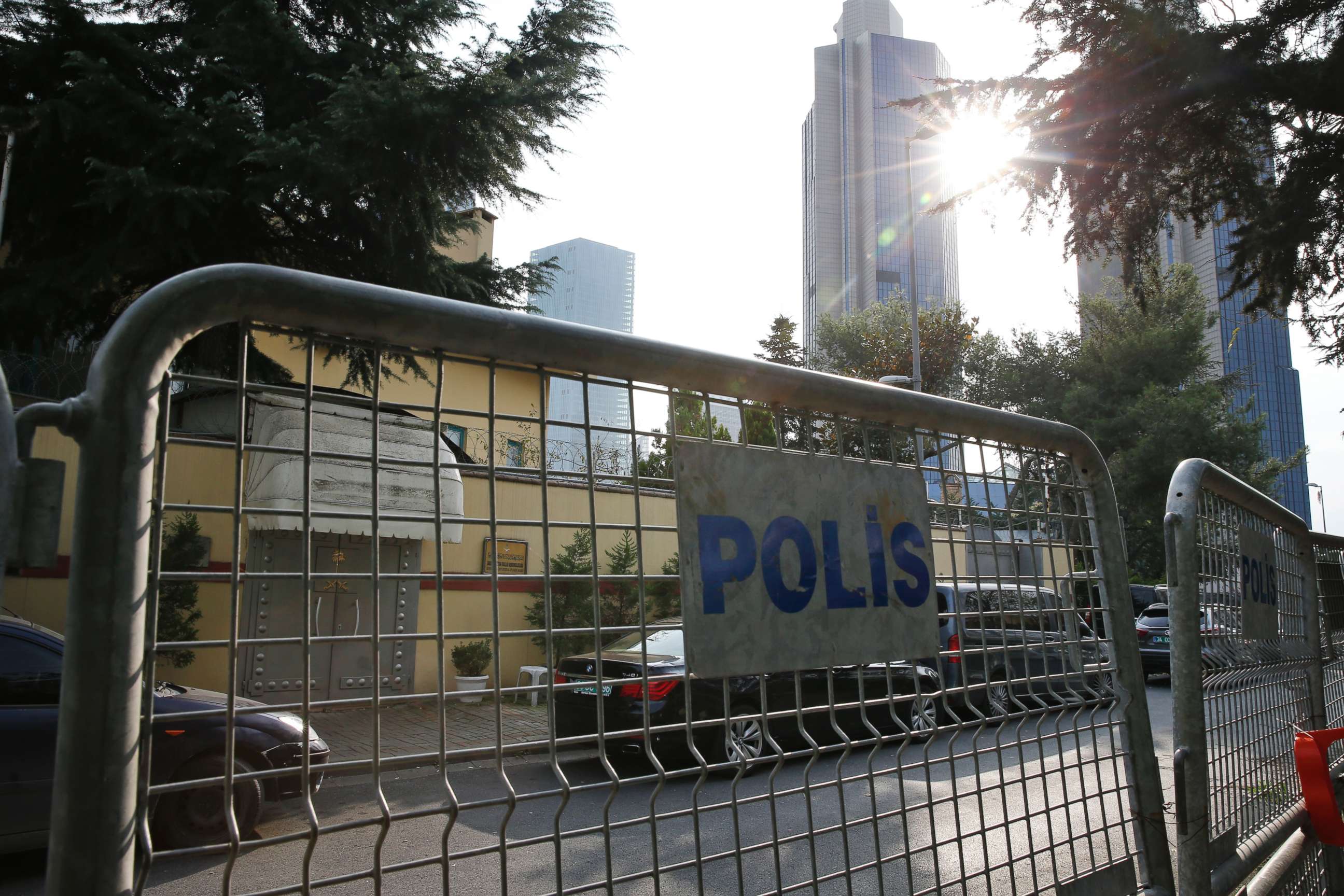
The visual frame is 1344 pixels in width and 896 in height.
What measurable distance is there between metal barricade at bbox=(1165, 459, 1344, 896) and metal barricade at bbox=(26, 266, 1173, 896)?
128mm

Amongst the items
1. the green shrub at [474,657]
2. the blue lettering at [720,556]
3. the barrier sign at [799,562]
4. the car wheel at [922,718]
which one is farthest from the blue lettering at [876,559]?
the green shrub at [474,657]

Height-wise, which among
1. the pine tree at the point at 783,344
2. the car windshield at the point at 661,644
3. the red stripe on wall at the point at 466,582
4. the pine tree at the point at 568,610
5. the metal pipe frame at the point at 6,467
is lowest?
the car windshield at the point at 661,644

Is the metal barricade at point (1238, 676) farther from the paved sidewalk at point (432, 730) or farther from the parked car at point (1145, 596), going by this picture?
the parked car at point (1145, 596)

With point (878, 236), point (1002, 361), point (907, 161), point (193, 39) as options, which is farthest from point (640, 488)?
point (878, 236)

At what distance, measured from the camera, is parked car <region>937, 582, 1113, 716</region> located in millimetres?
1996

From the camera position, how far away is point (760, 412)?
1.72 metres

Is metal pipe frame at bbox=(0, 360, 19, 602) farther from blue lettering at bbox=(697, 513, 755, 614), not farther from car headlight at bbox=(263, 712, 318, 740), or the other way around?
blue lettering at bbox=(697, 513, 755, 614)

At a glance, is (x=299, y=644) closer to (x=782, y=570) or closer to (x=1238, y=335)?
(x=782, y=570)

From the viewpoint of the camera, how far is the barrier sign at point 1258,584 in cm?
287

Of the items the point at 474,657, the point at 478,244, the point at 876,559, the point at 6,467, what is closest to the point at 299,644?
the point at 6,467

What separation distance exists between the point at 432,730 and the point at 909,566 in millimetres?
1038

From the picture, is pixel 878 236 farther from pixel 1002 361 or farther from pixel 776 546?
pixel 776 546

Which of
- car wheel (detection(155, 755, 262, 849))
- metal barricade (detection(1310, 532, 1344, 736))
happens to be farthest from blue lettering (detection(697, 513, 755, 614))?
metal barricade (detection(1310, 532, 1344, 736))

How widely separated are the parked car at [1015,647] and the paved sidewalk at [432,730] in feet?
2.97
